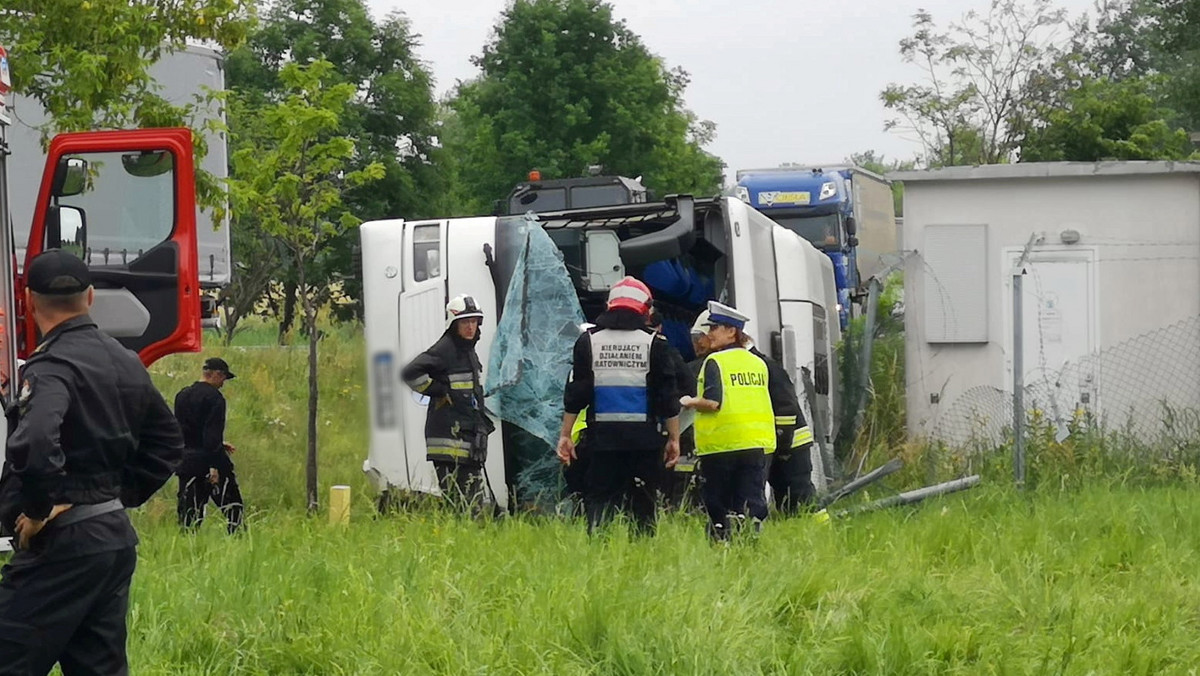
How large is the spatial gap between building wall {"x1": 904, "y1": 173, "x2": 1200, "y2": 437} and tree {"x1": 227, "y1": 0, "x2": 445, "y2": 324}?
22.2 m

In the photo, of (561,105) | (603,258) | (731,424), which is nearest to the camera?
(731,424)

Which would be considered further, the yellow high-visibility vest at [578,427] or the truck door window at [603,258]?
the truck door window at [603,258]

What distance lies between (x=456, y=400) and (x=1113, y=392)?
655 cm

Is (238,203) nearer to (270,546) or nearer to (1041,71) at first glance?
(270,546)

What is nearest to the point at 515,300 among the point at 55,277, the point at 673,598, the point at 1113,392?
the point at 673,598

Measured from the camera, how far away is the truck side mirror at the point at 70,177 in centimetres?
877

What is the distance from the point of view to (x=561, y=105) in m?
44.3

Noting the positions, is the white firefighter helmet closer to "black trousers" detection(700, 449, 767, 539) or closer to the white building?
"black trousers" detection(700, 449, 767, 539)

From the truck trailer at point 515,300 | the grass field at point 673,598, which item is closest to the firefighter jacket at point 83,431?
the grass field at point 673,598

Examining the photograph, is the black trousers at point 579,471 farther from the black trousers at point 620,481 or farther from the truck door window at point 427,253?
the truck door window at point 427,253

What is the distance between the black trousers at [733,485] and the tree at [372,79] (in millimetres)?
26915

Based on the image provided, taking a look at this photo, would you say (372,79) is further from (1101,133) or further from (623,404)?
(623,404)

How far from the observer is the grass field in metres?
6.23

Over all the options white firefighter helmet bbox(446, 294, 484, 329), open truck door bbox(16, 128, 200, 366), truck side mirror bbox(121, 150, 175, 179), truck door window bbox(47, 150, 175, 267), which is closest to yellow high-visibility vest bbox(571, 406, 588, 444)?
white firefighter helmet bbox(446, 294, 484, 329)
